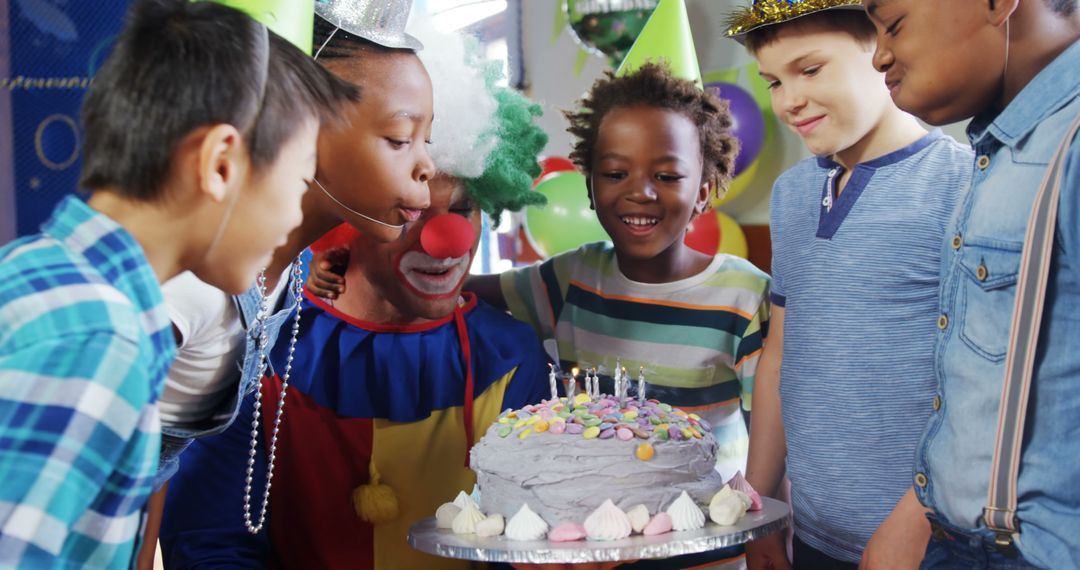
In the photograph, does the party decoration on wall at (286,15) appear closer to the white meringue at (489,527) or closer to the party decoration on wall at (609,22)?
the white meringue at (489,527)

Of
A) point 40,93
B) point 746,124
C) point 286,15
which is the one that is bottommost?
point 746,124

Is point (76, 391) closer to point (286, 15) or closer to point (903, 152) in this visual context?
point (286, 15)

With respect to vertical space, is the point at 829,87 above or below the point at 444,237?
above

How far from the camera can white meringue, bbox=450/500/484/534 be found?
1490 mm

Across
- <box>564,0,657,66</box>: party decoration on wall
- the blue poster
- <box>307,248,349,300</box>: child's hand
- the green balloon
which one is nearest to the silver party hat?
<box>307,248,349,300</box>: child's hand

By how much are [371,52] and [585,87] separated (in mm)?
3919

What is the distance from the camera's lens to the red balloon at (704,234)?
394 centimetres

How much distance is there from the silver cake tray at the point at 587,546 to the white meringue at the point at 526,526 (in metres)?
0.02

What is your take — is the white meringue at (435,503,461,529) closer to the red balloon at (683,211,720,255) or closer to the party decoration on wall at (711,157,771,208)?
the red balloon at (683,211,720,255)

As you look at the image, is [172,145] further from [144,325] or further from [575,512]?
[575,512]

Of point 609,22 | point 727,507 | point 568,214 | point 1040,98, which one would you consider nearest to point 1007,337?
point 1040,98

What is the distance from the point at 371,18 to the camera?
1552 mm

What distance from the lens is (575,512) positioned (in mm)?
1485

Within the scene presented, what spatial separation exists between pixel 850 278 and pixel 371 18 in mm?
955
